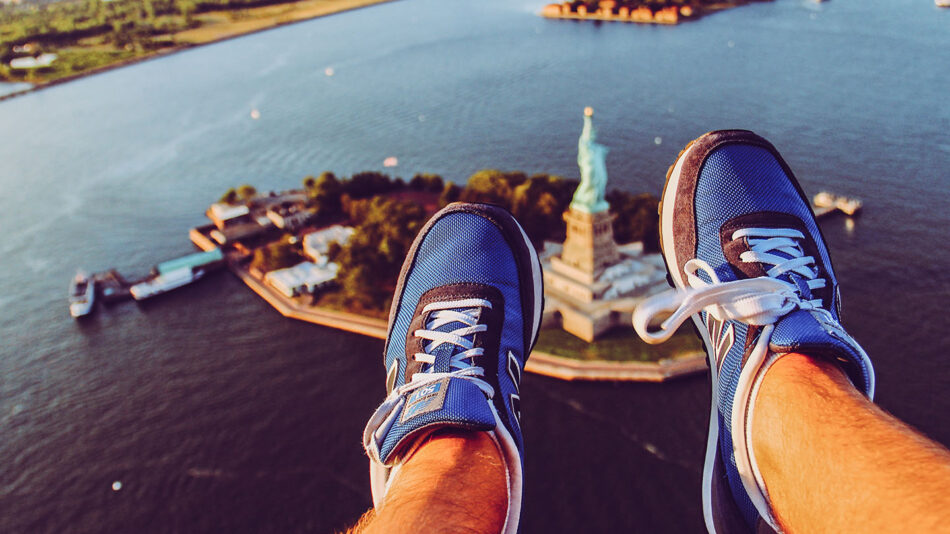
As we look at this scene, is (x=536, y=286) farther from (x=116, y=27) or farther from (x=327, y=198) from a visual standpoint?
(x=116, y=27)

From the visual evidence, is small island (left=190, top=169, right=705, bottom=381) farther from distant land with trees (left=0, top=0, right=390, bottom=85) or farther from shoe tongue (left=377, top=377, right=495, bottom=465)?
distant land with trees (left=0, top=0, right=390, bottom=85)

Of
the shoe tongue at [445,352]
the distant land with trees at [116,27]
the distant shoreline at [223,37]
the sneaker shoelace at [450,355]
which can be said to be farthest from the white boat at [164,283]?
the distant land with trees at [116,27]

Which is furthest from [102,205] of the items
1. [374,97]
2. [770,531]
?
[770,531]

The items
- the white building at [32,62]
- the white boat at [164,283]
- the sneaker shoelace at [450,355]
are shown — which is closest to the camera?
the sneaker shoelace at [450,355]

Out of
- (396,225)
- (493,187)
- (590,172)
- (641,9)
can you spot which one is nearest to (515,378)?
(590,172)

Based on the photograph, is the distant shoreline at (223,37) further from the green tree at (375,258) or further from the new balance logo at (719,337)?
the new balance logo at (719,337)
